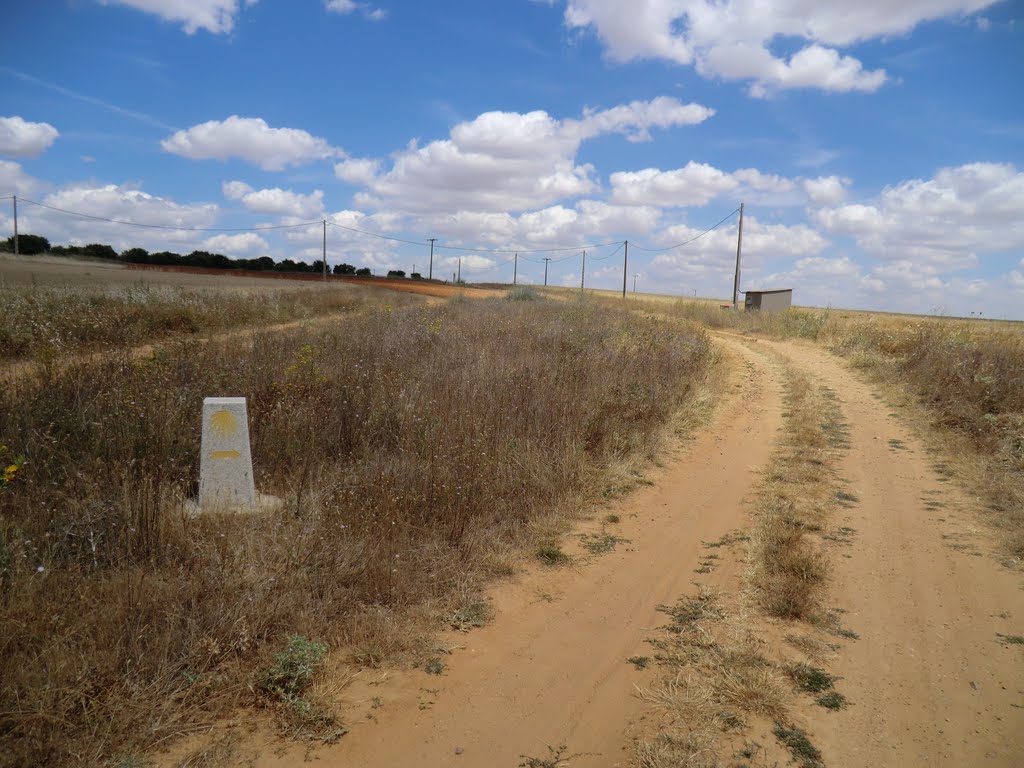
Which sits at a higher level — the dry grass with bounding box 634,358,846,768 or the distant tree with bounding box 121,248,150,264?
the distant tree with bounding box 121,248,150,264

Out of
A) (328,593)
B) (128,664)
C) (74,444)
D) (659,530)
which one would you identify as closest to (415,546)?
(328,593)

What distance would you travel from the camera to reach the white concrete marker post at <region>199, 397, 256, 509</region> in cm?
479

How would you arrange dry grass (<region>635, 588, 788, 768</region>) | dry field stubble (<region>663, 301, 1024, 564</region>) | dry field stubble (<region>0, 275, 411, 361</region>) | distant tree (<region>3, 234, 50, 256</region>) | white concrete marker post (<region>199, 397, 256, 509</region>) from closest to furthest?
dry grass (<region>635, 588, 788, 768</region>)
white concrete marker post (<region>199, 397, 256, 509</region>)
dry field stubble (<region>663, 301, 1024, 564</region>)
dry field stubble (<region>0, 275, 411, 361</region>)
distant tree (<region>3, 234, 50, 256</region>)

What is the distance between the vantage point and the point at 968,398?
30.4 feet

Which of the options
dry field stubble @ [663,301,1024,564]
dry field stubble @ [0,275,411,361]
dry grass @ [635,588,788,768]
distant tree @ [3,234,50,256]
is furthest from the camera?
distant tree @ [3,234,50,256]

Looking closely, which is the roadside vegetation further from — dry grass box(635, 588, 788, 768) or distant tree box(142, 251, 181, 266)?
distant tree box(142, 251, 181, 266)

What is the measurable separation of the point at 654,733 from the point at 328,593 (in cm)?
209

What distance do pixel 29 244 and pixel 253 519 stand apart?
71.4m

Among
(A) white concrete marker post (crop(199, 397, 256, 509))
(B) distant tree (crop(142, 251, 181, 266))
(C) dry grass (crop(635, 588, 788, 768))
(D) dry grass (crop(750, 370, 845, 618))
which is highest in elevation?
(B) distant tree (crop(142, 251, 181, 266))

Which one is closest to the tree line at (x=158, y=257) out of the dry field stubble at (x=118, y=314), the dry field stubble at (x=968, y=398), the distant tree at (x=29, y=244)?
the distant tree at (x=29, y=244)

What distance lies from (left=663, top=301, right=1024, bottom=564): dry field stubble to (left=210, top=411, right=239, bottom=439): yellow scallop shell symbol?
644 cm

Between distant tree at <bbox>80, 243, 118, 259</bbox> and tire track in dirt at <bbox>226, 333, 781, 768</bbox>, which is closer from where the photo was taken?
tire track in dirt at <bbox>226, 333, 781, 768</bbox>

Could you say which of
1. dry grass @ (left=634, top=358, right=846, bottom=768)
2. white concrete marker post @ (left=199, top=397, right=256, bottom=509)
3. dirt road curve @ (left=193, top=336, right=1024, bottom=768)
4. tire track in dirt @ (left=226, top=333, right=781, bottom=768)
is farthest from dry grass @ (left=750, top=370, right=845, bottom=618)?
white concrete marker post @ (left=199, top=397, right=256, bottom=509)

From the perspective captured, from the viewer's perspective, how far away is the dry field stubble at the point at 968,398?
632 centimetres
